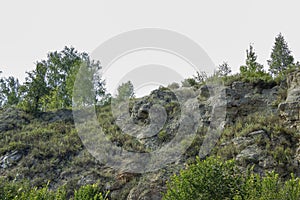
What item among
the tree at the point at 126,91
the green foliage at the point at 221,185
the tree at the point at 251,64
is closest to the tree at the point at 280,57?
the tree at the point at 251,64

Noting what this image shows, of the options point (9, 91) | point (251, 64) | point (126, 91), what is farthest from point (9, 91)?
point (251, 64)

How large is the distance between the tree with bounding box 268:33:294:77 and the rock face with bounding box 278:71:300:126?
16972mm

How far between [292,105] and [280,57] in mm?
22283

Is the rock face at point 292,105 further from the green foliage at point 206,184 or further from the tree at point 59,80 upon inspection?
the tree at point 59,80

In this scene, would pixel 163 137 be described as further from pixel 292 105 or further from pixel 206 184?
pixel 206 184

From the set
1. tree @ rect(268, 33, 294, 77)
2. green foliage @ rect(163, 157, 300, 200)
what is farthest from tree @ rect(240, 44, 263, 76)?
green foliage @ rect(163, 157, 300, 200)

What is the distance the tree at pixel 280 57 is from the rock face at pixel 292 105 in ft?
55.7

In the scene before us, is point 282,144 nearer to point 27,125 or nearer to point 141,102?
Result: point 141,102

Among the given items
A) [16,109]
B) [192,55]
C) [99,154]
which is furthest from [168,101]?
[16,109]

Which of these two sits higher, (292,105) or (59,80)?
(59,80)

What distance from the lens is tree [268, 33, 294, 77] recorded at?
110ft

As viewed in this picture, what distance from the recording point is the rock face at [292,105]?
14305mm

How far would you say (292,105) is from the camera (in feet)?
48.2

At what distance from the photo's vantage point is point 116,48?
18.5 meters
